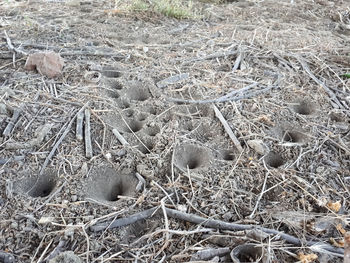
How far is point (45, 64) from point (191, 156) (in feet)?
4.40

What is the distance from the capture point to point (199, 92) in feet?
8.13

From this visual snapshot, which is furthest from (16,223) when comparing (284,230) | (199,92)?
(199,92)

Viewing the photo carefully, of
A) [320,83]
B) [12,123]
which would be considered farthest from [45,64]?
[320,83]

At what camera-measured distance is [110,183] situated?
1.85 m

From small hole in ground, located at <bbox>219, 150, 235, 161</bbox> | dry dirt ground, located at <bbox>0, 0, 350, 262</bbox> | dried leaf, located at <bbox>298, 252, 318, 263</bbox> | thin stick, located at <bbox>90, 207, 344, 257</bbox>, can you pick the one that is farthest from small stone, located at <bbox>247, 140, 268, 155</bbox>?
dried leaf, located at <bbox>298, 252, 318, 263</bbox>

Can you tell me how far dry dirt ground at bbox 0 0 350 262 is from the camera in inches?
59.7

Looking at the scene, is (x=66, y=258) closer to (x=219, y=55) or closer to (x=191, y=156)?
(x=191, y=156)

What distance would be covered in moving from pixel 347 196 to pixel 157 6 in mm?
2900

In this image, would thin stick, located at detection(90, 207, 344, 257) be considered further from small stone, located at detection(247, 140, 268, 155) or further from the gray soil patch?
small stone, located at detection(247, 140, 268, 155)

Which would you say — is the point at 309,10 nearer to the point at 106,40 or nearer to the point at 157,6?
the point at 157,6

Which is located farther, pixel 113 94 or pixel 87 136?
pixel 113 94

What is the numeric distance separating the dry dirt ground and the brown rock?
6 centimetres

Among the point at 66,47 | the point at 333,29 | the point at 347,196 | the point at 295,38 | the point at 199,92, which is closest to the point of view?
the point at 347,196

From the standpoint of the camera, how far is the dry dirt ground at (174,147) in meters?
1.52
